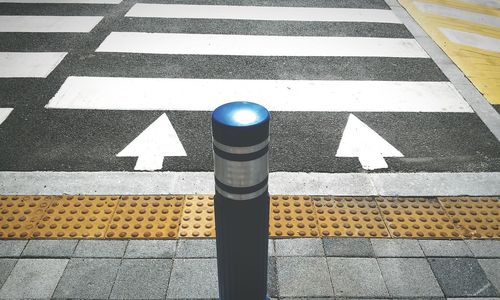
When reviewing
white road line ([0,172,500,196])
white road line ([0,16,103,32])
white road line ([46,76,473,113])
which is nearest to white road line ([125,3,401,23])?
white road line ([0,16,103,32])

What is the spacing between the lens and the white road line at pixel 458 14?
A: 844 cm

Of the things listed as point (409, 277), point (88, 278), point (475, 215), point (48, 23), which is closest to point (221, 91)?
point (88, 278)

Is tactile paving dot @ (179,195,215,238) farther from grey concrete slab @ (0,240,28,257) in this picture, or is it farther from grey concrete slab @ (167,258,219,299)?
grey concrete slab @ (0,240,28,257)

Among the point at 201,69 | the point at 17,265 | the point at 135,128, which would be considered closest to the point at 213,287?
the point at 17,265

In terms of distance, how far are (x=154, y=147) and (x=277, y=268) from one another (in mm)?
2016

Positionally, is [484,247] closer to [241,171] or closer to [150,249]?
[241,171]

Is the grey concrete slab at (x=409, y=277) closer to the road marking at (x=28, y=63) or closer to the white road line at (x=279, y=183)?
the white road line at (x=279, y=183)

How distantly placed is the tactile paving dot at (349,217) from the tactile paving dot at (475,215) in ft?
2.09

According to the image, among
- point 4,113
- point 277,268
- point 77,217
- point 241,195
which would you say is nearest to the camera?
point 241,195

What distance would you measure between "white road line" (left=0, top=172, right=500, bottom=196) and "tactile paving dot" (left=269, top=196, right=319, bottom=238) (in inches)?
5.5

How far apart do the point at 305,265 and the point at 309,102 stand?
271cm

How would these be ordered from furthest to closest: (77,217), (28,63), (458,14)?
(458,14) → (28,63) → (77,217)

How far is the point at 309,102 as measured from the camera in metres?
5.48

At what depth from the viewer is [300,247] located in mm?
3367
